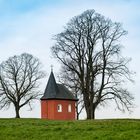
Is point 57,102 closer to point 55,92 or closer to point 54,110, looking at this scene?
point 54,110

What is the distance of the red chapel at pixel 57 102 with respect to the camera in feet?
179

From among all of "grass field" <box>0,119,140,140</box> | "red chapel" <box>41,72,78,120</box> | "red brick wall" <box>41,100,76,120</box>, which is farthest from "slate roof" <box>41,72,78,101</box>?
"grass field" <box>0,119,140,140</box>

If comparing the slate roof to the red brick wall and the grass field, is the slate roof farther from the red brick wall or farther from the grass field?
the grass field

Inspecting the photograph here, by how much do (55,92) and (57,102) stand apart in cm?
136

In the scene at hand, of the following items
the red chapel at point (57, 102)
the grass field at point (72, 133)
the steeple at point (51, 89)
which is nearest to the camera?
the grass field at point (72, 133)

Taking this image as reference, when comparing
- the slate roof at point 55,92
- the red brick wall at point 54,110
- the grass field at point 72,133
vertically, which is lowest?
the grass field at point 72,133

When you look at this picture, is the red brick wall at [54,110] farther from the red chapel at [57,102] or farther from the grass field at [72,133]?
the grass field at [72,133]

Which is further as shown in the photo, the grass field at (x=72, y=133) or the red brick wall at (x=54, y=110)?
the red brick wall at (x=54, y=110)

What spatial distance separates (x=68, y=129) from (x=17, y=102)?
128 ft

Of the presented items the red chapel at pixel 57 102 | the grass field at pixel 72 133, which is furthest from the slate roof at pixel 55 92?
the grass field at pixel 72 133

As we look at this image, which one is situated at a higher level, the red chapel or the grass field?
the red chapel

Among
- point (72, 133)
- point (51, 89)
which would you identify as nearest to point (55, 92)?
point (51, 89)

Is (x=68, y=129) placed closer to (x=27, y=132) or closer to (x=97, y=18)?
(x=27, y=132)

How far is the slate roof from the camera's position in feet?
180
